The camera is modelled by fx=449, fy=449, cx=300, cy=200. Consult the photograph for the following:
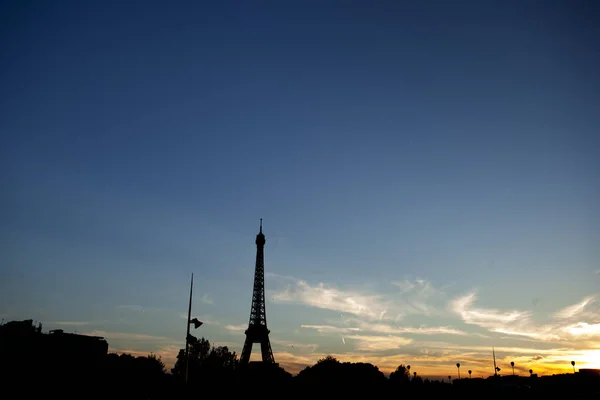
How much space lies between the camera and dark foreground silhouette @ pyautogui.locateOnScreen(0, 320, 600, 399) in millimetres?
69000

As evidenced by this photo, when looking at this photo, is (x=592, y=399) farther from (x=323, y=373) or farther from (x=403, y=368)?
(x=403, y=368)

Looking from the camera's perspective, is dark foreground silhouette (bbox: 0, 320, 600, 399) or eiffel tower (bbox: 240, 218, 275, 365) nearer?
dark foreground silhouette (bbox: 0, 320, 600, 399)

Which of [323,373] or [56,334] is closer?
[56,334]

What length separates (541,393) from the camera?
74438 millimetres

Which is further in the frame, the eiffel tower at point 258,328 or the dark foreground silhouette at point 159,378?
the eiffel tower at point 258,328

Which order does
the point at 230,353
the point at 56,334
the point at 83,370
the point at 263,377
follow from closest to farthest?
the point at 83,370, the point at 263,377, the point at 56,334, the point at 230,353

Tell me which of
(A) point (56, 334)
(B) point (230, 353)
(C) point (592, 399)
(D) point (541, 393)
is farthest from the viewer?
(B) point (230, 353)

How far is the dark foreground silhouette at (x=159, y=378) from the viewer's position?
69.0 meters

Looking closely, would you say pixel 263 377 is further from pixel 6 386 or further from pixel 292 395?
pixel 6 386

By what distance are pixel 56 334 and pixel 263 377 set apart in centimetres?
5220

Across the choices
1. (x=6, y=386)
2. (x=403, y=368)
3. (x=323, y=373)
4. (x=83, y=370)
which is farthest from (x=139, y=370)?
(x=403, y=368)

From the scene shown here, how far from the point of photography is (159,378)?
9931cm

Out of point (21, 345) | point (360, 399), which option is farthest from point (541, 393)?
point (21, 345)

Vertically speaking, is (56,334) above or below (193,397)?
above
